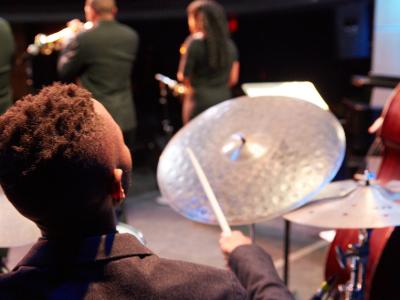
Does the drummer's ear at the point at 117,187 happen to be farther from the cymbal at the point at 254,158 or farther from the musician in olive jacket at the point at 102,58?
the musician in olive jacket at the point at 102,58

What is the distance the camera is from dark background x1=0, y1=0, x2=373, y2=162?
5078mm

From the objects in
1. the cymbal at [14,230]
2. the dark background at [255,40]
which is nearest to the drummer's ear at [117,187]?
the cymbal at [14,230]

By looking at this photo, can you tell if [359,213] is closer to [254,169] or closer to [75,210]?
[254,169]

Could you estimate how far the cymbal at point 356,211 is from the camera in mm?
1432

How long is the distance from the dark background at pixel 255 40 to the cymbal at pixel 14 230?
3.67 meters

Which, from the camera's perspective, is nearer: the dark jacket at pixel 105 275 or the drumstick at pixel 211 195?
the dark jacket at pixel 105 275

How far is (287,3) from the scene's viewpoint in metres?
5.17

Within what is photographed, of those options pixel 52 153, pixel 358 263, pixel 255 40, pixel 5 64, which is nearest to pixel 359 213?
pixel 358 263

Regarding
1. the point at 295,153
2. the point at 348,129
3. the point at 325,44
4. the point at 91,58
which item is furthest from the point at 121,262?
the point at 325,44

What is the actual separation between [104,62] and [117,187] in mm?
2302

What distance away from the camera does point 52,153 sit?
0.79m

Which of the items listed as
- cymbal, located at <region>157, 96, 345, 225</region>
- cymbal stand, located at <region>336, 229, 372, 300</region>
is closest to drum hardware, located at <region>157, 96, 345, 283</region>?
cymbal, located at <region>157, 96, 345, 225</region>

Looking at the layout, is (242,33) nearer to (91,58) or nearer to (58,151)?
(91,58)

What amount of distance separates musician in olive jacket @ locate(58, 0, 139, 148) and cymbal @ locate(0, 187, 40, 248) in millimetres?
1803
